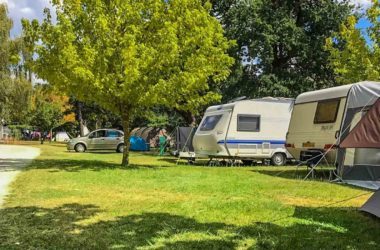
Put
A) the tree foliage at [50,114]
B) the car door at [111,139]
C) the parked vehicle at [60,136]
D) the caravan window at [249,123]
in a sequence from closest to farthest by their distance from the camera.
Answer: the caravan window at [249,123]
the car door at [111,139]
the tree foliage at [50,114]
the parked vehicle at [60,136]

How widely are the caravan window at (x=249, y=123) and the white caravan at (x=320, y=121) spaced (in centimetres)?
374

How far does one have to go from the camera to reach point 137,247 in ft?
18.6

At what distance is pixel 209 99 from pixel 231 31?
11.5 meters

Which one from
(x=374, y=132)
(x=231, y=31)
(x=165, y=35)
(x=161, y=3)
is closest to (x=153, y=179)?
(x=165, y=35)

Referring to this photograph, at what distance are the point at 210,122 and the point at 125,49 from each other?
6.86 meters

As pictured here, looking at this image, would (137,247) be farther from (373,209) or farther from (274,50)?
(274,50)

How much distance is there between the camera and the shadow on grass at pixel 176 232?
19.1ft

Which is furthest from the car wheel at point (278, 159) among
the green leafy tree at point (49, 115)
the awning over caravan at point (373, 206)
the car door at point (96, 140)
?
the green leafy tree at point (49, 115)

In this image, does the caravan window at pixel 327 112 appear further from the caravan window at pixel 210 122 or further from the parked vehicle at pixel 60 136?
the parked vehicle at pixel 60 136

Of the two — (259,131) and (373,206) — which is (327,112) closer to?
(259,131)

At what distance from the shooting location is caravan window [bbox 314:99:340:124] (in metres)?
13.8

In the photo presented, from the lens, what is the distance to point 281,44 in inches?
1112

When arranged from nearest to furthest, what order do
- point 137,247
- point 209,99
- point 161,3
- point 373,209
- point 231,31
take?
point 137,247, point 373,209, point 161,3, point 209,99, point 231,31

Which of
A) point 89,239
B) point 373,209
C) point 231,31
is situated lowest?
point 89,239
